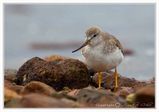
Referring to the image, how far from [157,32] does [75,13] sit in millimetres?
602

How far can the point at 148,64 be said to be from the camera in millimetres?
4098

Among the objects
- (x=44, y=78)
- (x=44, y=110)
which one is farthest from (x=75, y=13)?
(x=44, y=110)

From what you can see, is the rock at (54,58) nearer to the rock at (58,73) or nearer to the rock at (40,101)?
the rock at (58,73)

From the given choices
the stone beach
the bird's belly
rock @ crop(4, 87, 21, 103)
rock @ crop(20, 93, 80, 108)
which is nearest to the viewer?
rock @ crop(20, 93, 80, 108)

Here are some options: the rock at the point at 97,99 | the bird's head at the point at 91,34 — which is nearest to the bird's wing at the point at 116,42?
the bird's head at the point at 91,34

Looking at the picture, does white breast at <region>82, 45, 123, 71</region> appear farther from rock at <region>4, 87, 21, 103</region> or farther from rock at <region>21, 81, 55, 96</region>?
rock at <region>4, 87, 21, 103</region>

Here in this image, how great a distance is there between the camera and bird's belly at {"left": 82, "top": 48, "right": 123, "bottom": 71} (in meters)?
4.09

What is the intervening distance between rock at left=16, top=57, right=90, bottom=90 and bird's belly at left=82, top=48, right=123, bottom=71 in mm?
97

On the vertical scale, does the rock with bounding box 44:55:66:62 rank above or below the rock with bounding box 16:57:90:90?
above

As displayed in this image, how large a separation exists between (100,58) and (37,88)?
53 centimetres

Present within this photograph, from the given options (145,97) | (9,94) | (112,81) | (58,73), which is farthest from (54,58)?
(145,97)

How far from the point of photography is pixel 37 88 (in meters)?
3.85

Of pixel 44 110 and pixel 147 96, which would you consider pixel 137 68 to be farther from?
pixel 44 110

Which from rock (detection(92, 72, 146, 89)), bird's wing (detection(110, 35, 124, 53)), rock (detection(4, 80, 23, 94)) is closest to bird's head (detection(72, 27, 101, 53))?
bird's wing (detection(110, 35, 124, 53))
